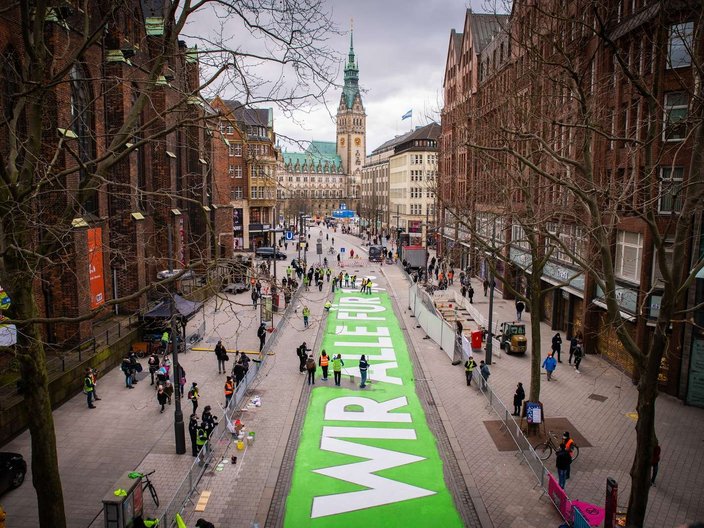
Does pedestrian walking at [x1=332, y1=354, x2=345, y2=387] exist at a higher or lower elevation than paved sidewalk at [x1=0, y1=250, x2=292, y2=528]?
higher

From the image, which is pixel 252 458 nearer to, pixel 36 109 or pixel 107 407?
pixel 107 407

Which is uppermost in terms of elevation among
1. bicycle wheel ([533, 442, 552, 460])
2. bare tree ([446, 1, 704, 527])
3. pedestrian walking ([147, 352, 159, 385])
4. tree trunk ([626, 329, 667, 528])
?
bare tree ([446, 1, 704, 527])

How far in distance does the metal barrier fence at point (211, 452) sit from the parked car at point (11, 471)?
147 inches

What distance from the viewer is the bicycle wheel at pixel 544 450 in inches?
588

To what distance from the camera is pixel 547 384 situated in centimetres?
2108

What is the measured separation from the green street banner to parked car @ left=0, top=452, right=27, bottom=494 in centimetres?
615

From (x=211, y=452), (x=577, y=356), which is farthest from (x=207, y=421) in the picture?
(x=577, y=356)

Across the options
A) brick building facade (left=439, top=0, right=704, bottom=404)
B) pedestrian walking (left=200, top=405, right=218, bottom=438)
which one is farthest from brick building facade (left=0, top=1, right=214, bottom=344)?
brick building facade (left=439, top=0, right=704, bottom=404)

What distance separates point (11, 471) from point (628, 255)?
21028 millimetres

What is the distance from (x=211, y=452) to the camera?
14.5 meters

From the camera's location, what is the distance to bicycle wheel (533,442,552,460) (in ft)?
49.0

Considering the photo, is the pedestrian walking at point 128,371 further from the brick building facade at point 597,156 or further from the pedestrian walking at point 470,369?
the brick building facade at point 597,156

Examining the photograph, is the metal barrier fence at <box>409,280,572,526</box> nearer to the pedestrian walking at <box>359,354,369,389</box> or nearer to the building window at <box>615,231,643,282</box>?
the pedestrian walking at <box>359,354,369,389</box>

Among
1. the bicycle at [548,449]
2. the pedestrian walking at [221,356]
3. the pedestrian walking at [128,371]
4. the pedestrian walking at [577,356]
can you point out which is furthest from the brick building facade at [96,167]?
the pedestrian walking at [577,356]
